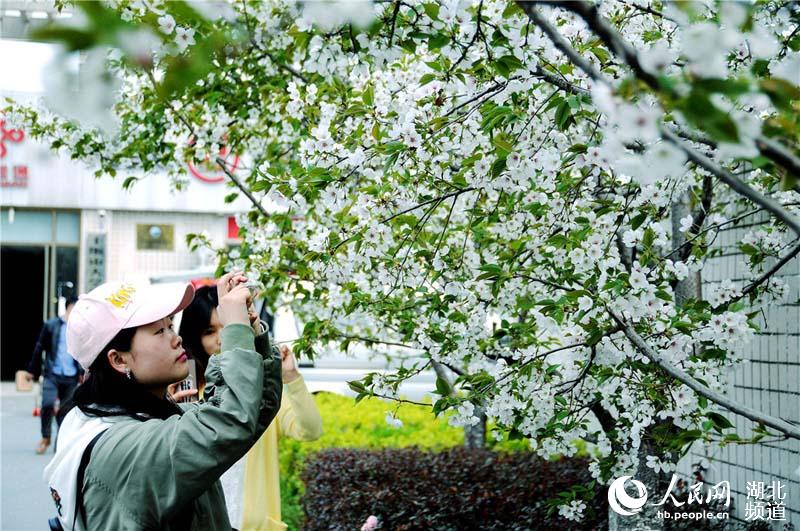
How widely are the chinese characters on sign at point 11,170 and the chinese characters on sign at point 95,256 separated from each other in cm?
198

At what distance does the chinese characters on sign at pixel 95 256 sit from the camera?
900 inches

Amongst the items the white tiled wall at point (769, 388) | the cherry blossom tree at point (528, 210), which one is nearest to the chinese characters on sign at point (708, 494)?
the white tiled wall at point (769, 388)

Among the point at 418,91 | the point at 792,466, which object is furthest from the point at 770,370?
the point at 418,91

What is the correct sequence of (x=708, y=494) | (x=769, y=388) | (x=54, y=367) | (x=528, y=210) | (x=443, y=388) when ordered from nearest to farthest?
(x=443, y=388) → (x=528, y=210) → (x=769, y=388) → (x=708, y=494) → (x=54, y=367)

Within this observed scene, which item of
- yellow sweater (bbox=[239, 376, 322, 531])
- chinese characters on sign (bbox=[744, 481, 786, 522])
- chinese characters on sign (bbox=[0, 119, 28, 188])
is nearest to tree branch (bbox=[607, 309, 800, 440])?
yellow sweater (bbox=[239, 376, 322, 531])

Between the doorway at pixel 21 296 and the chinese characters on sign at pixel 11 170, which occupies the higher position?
the chinese characters on sign at pixel 11 170

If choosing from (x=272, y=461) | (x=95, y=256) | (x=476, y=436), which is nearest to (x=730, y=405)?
(x=272, y=461)

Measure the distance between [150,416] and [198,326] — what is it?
147cm

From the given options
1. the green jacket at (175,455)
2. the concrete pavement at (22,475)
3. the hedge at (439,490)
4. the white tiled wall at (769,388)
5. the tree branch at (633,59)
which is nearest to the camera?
the tree branch at (633,59)

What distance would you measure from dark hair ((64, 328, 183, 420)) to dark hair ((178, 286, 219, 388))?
4.45 feet

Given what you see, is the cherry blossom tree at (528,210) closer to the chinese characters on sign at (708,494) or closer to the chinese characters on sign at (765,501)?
the chinese characters on sign at (708,494)

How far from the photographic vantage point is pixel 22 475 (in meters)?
10.6

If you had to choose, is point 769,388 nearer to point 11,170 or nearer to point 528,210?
point 528,210

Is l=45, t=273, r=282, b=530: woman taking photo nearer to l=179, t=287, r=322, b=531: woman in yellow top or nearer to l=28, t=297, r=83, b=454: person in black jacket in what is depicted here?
l=179, t=287, r=322, b=531: woman in yellow top
